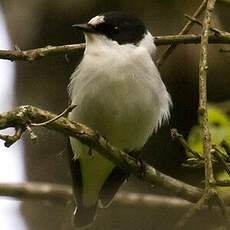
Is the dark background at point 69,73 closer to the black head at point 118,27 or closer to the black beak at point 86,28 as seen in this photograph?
the black head at point 118,27

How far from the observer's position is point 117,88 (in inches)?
142

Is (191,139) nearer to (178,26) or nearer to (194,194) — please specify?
(194,194)

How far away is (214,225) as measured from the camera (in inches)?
120

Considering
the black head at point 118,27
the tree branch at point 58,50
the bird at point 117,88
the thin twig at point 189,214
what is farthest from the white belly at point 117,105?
the thin twig at point 189,214

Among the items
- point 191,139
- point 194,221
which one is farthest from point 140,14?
point 194,221

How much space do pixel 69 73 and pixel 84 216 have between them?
1012 mm

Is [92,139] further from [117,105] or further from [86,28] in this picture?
[86,28]

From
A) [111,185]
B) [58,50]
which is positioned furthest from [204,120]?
[111,185]

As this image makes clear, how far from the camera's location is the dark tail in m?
4.11

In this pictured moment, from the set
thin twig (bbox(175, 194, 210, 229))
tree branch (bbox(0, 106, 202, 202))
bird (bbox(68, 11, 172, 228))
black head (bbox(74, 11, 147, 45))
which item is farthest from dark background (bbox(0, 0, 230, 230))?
thin twig (bbox(175, 194, 210, 229))

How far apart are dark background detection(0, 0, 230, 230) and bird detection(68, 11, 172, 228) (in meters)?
0.42

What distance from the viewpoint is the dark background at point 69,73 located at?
14.7 feet

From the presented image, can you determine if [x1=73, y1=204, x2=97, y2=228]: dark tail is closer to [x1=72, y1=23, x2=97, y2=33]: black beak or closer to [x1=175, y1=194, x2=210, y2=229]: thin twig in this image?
[x1=72, y1=23, x2=97, y2=33]: black beak

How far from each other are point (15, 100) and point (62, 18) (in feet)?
2.33
